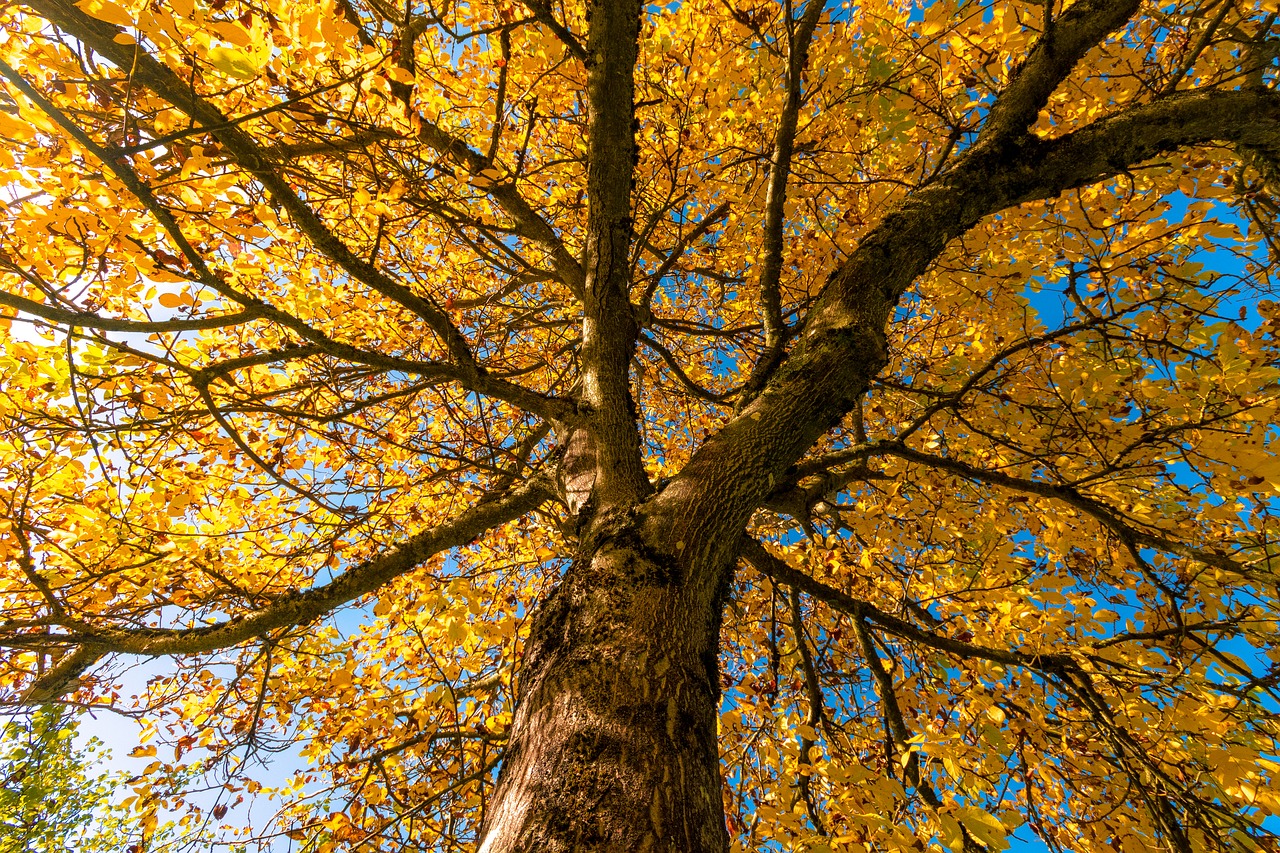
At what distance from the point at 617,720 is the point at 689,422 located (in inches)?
160

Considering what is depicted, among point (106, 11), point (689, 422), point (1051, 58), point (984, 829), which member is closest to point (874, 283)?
point (1051, 58)

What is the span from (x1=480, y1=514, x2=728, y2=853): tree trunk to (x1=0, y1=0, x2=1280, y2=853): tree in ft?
0.04

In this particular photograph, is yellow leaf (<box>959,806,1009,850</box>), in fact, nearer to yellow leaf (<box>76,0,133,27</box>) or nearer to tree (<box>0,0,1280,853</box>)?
tree (<box>0,0,1280,853</box>)

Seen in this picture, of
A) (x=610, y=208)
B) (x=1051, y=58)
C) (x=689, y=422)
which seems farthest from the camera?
(x=689, y=422)

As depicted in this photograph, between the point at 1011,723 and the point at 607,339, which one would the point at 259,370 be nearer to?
the point at 607,339

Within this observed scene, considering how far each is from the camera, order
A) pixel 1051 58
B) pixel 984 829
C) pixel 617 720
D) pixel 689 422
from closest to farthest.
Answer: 1. pixel 617 720
2. pixel 984 829
3. pixel 1051 58
4. pixel 689 422

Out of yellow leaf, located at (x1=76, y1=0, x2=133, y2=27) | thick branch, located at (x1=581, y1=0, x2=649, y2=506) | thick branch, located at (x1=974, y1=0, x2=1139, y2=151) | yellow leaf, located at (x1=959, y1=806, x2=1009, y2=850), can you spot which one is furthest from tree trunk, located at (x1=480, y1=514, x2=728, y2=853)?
thick branch, located at (x1=974, y1=0, x2=1139, y2=151)

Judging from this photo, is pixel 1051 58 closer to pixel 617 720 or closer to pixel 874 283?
pixel 874 283

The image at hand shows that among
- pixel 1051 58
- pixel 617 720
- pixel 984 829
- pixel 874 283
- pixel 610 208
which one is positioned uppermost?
pixel 610 208

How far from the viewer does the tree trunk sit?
1.17 m

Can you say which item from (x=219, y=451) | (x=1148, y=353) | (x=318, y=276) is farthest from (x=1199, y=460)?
(x=318, y=276)

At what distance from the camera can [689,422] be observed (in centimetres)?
529

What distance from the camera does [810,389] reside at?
212 centimetres

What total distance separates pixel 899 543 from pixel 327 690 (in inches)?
192
